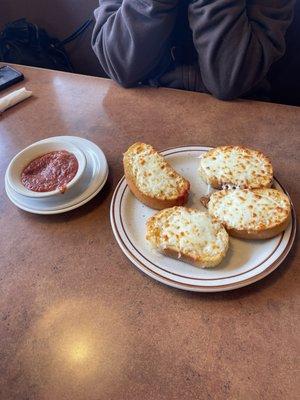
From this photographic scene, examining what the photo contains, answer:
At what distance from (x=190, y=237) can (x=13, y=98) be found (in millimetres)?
861

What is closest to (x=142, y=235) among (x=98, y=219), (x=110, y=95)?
(x=98, y=219)

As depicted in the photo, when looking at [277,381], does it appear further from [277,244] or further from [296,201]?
[296,201]

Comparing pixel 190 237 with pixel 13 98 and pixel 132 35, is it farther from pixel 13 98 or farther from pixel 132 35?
pixel 13 98

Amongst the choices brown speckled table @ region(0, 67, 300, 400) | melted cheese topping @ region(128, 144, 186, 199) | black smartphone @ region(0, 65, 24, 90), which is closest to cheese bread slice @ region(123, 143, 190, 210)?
melted cheese topping @ region(128, 144, 186, 199)

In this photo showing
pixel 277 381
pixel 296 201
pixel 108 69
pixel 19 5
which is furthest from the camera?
pixel 19 5

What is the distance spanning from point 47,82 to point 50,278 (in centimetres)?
86

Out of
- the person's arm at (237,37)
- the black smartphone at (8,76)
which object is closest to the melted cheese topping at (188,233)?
the person's arm at (237,37)

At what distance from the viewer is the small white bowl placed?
748 millimetres

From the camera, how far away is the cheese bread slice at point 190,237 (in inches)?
24.7

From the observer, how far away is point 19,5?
5.79 ft

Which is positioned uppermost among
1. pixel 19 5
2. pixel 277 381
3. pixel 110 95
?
pixel 19 5

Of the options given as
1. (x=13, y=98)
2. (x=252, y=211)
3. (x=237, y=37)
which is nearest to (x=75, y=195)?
(x=252, y=211)

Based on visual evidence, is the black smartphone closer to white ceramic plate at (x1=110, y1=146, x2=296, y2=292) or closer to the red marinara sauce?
the red marinara sauce

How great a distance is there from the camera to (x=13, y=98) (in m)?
1.15
